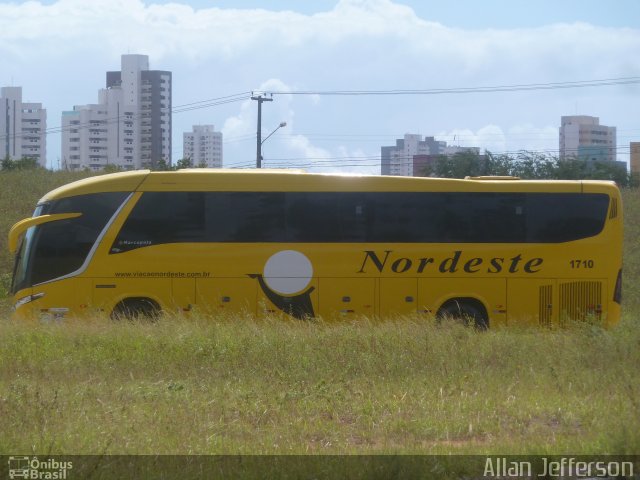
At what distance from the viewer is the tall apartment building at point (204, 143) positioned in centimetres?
14250

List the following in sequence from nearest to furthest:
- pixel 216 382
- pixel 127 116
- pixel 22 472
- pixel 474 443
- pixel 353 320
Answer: pixel 22 472 < pixel 474 443 < pixel 216 382 < pixel 353 320 < pixel 127 116

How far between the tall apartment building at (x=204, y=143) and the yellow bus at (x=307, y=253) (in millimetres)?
123722

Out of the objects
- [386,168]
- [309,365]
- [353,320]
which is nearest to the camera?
[309,365]

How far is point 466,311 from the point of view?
1831 centimetres

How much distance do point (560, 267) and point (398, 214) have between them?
3.38 m

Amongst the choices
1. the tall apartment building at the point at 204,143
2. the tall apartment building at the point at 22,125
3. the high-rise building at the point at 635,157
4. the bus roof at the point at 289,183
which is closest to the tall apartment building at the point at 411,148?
the tall apartment building at the point at 204,143

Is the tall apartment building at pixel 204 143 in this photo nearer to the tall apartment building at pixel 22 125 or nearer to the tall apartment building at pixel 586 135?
the tall apartment building at pixel 22 125

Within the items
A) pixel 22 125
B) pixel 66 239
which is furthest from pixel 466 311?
pixel 22 125

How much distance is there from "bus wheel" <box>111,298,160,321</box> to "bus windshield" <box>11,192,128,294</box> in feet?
3.74

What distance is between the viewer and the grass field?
813cm

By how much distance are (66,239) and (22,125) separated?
157838 mm

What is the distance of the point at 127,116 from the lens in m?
144

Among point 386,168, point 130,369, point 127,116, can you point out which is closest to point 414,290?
point 130,369

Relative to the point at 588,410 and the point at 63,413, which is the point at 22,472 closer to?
the point at 63,413
